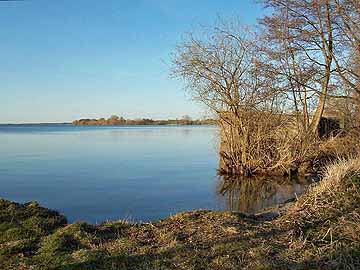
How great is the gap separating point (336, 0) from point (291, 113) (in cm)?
577

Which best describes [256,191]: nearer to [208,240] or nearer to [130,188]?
[130,188]

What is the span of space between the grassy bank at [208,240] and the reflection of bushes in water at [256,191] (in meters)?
3.88

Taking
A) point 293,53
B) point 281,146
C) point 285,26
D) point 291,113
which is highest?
point 285,26

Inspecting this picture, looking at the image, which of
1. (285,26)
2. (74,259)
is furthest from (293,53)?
(74,259)

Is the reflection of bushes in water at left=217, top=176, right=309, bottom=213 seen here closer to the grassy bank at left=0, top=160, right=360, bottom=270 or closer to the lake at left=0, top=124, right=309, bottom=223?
the lake at left=0, top=124, right=309, bottom=223

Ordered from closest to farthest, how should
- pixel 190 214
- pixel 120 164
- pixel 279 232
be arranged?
pixel 279 232, pixel 190 214, pixel 120 164

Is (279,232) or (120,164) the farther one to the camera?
(120,164)

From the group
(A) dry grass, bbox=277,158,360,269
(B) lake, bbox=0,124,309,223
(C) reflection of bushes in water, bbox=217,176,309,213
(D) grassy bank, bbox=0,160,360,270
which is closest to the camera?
(D) grassy bank, bbox=0,160,360,270

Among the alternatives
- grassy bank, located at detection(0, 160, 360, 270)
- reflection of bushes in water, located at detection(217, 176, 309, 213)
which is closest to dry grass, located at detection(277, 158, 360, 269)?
grassy bank, located at detection(0, 160, 360, 270)

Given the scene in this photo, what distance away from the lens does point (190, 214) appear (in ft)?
26.5

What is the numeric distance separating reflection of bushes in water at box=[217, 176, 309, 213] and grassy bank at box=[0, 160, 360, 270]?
153 inches

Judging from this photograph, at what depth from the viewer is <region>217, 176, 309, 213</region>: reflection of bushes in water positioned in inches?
478

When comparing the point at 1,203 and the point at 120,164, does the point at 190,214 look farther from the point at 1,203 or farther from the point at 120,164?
the point at 120,164

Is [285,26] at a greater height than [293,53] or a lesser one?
greater
